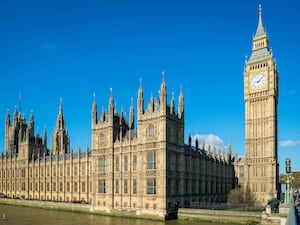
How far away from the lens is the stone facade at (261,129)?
91.8 m

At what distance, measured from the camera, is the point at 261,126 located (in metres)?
95.6

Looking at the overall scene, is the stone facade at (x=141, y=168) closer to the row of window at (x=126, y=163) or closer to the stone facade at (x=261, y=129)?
the row of window at (x=126, y=163)

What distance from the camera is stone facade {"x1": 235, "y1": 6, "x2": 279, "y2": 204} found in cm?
9175

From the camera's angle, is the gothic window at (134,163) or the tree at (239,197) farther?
the tree at (239,197)

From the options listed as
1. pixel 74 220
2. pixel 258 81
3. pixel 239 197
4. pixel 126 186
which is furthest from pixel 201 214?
pixel 258 81

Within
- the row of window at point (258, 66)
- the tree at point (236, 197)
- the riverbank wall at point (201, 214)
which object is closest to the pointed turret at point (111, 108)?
the riverbank wall at point (201, 214)

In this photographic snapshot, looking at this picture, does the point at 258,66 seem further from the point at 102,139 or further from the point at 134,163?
the point at 134,163

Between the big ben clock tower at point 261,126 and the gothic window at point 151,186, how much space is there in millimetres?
38575

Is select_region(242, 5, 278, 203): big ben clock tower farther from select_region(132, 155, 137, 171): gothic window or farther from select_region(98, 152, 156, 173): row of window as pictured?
select_region(98, 152, 156, 173): row of window

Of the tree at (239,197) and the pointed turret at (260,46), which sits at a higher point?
the pointed turret at (260,46)

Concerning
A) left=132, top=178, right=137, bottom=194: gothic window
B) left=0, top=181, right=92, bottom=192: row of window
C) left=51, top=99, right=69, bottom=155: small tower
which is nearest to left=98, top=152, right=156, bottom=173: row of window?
left=132, top=178, right=137, bottom=194: gothic window

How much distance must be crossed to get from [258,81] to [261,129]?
13186 mm

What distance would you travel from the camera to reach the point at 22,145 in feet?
362

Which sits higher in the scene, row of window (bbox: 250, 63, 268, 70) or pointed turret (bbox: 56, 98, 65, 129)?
row of window (bbox: 250, 63, 268, 70)
